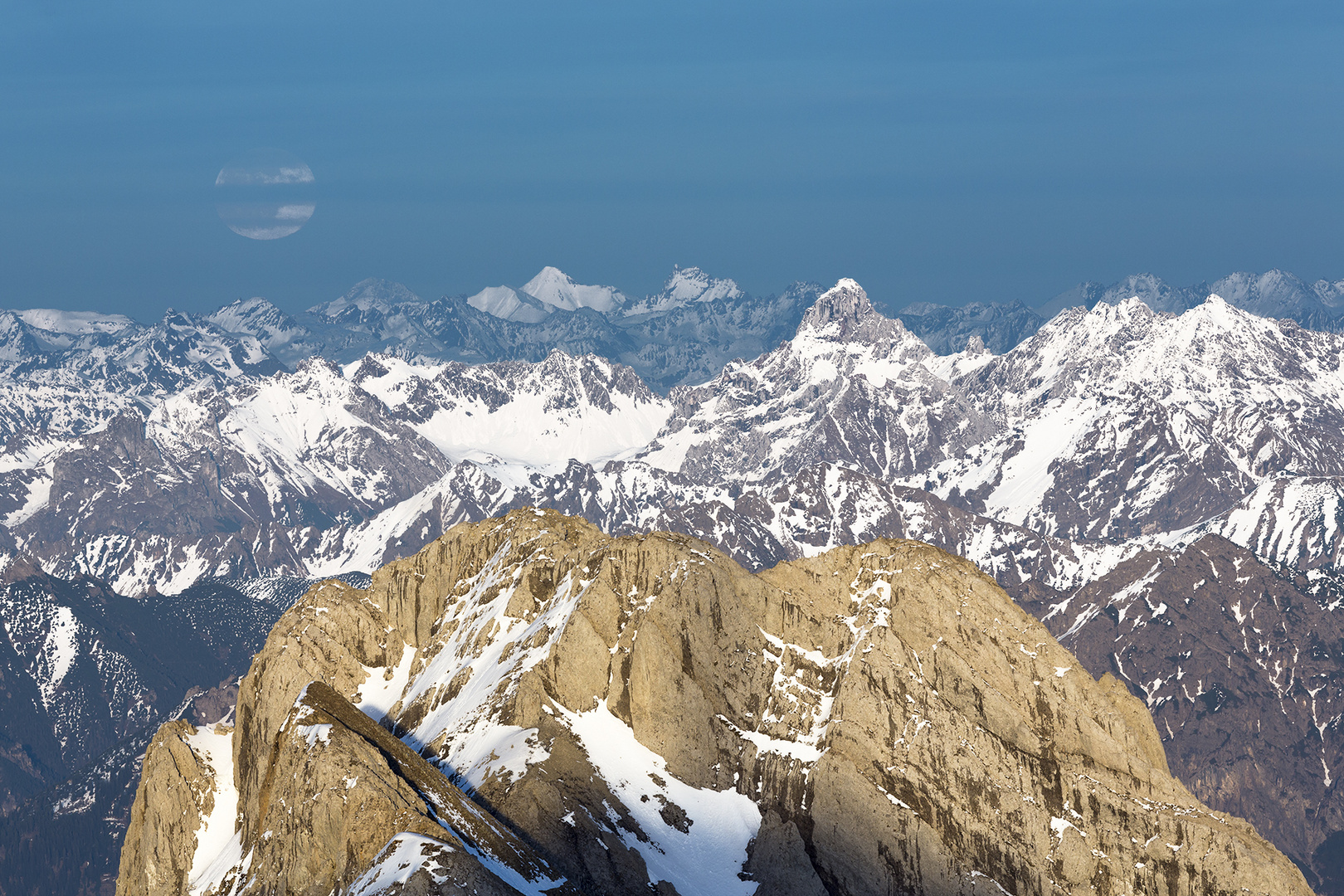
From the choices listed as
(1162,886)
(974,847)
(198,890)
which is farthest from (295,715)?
(1162,886)

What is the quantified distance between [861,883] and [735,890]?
14.7 metres

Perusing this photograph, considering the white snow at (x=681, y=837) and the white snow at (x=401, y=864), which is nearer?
the white snow at (x=401, y=864)

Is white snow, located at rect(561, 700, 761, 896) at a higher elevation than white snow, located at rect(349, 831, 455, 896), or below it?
below

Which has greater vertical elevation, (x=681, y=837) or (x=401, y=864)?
(x=401, y=864)

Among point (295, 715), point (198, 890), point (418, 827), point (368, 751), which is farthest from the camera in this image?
point (198, 890)

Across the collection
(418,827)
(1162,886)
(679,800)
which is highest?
(418,827)

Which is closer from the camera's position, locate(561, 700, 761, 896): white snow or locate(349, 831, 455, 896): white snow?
locate(349, 831, 455, 896): white snow

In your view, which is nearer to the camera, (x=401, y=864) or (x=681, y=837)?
(x=401, y=864)

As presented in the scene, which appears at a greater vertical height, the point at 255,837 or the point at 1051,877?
the point at 255,837

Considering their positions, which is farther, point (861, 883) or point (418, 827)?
point (861, 883)

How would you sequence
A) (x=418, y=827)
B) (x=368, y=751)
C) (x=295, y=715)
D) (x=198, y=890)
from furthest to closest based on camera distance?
(x=198, y=890)
(x=295, y=715)
(x=368, y=751)
(x=418, y=827)

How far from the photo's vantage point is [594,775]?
194 meters

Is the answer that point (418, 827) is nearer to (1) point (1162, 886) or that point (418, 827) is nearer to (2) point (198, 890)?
(2) point (198, 890)

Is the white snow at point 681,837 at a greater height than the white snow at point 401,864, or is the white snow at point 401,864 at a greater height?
the white snow at point 401,864
